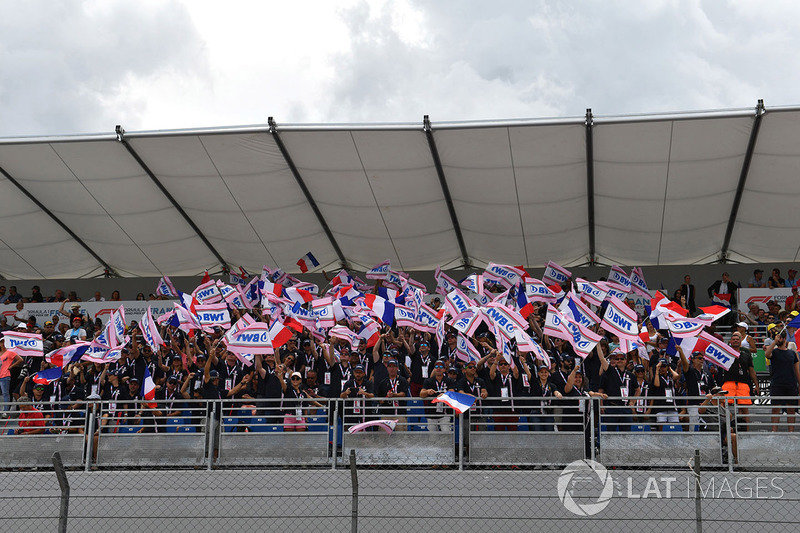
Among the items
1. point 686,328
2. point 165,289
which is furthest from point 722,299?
point 165,289

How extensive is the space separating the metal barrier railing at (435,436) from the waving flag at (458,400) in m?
0.24

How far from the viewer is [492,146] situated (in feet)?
61.0

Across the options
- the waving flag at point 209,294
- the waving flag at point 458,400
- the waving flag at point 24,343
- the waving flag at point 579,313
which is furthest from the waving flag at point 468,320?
the waving flag at point 24,343

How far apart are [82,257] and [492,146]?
1234cm

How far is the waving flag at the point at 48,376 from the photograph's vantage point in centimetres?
1555

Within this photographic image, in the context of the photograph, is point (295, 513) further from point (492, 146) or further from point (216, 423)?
point (492, 146)

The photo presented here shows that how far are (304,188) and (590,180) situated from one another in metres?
6.31

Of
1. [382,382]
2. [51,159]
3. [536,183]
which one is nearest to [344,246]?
[536,183]

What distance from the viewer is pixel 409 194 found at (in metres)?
20.7

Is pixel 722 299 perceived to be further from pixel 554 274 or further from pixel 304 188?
pixel 304 188

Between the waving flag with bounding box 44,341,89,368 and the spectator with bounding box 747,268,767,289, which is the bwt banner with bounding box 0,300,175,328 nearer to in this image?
the waving flag with bounding box 44,341,89,368

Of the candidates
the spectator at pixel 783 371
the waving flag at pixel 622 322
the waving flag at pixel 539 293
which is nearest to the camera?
the spectator at pixel 783 371

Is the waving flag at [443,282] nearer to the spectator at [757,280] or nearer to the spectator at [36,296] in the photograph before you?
the spectator at [757,280]

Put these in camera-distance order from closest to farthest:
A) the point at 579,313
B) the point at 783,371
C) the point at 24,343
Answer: the point at 783,371, the point at 579,313, the point at 24,343
